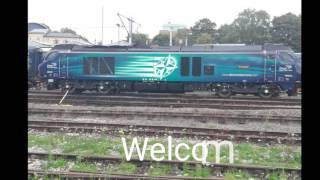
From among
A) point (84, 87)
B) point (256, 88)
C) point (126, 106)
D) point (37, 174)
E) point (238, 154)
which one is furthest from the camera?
point (84, 87)

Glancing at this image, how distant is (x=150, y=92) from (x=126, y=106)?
175 inches

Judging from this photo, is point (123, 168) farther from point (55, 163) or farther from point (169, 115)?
point (169, 115)

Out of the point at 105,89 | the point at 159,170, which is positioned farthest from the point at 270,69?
the point at 159,170

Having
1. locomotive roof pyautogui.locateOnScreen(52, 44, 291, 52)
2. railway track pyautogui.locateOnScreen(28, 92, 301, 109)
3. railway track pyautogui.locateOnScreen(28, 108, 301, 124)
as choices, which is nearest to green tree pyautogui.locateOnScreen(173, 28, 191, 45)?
locomotive roof pyautogui.locateOnScreen(52, 44, 291, 52)

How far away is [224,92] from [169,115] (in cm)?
658

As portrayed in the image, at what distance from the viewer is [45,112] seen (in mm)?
13922

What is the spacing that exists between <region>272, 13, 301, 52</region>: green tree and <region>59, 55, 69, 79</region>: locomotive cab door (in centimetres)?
2581

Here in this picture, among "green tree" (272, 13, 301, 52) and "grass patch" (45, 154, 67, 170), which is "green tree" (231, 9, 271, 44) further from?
"grass patch" (45, 154, 67, 170)

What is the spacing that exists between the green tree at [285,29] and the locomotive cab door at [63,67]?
1016 inches

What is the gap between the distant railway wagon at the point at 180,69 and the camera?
18.5 meters

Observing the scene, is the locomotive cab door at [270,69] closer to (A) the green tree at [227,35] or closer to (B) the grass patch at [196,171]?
(B) the grass patch at [196,171]

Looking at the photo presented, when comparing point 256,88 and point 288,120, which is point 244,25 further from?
point 288,120

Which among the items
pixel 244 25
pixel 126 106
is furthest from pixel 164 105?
pixel 244 25

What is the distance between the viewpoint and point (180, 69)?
19000mm
